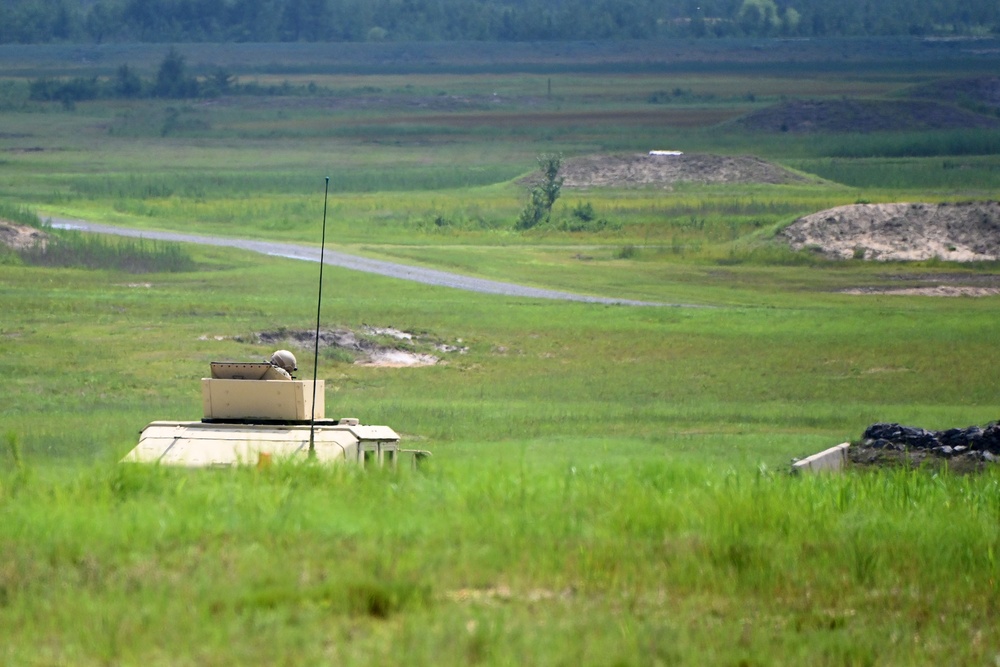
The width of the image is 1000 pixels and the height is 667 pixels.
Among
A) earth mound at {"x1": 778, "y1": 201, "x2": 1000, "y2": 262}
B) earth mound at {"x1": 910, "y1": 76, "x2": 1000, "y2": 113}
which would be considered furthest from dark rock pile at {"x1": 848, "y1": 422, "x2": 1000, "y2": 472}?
earth mound at {"x1": 910, "y1": 76, "x2": 1000, "y2": 113}

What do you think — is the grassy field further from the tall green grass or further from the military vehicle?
the military vehicle

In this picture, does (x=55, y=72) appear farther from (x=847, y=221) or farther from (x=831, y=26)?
(x=847, y=221)

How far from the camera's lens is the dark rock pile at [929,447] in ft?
60.3

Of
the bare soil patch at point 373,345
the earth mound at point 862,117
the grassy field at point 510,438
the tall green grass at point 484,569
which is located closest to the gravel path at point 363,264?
the grassy field at point 510,438

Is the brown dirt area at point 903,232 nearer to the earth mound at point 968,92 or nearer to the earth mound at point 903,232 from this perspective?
the earth mound at point 903,232

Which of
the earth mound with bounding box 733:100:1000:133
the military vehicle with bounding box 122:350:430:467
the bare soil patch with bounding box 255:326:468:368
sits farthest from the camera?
the earth mound with bounding box 733:100:1000:133

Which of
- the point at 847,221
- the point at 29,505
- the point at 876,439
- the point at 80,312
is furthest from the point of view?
the point at 847,221

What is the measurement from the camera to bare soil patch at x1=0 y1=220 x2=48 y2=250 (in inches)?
1988

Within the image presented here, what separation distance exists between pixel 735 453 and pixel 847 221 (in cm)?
3906

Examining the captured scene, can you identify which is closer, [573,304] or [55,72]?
[573,304]

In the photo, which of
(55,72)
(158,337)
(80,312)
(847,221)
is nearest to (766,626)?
(158,337)

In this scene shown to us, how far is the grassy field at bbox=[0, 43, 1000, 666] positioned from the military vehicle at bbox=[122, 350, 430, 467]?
650mm

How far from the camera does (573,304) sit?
42344 mm

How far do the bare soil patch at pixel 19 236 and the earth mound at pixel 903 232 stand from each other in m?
28.4
